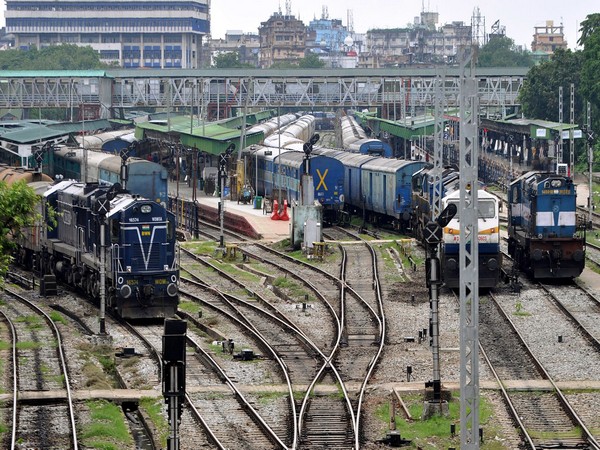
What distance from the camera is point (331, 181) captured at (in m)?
59.9

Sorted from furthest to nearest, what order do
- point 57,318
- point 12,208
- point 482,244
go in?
point 482,244 < point 57,318 < point 12,208

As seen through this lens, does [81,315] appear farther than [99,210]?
Yes

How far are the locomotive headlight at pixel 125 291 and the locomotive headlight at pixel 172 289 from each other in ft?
3.41

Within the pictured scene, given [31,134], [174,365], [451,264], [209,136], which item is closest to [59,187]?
[451,264]

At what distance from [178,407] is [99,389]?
9.67 m

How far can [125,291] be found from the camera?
113 feet

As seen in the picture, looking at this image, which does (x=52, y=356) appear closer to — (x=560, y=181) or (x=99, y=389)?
(x=99, y=389)

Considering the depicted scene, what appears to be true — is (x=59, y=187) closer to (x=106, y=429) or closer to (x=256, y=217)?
(x=106, y=429)

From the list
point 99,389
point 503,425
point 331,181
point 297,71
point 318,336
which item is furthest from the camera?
point 297,71

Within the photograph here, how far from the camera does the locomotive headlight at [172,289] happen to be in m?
34.6

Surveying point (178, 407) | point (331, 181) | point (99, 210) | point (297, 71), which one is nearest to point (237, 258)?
point (331, 181)

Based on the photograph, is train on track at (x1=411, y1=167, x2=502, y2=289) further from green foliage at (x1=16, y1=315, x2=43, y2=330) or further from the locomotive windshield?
green foliage at (x1=16, y1=315, x2=43, y2=330)

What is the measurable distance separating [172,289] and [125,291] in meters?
1.22

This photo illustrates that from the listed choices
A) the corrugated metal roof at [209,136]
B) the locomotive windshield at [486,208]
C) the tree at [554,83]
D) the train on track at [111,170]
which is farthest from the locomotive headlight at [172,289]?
the tree at [554,83]
